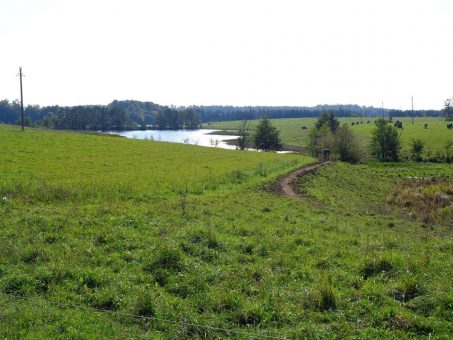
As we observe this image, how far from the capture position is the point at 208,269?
11594mm

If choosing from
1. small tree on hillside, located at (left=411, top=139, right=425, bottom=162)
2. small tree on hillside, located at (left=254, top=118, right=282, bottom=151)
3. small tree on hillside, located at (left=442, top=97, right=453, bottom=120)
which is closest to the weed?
small tree on hillside, located at (left=411, top=139, right=425, bottom=162)

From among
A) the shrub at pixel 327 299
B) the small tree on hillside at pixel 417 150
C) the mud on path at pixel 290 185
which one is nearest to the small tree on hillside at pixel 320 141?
the small tree on hillside at pixel 417 150

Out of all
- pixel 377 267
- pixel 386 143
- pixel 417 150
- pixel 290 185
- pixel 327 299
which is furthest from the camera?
pixel 386 143

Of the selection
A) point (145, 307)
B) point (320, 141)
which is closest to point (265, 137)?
point (320, 141)

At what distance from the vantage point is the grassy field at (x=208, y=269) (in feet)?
28.8

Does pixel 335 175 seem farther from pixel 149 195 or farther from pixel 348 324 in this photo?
pixel 348 324

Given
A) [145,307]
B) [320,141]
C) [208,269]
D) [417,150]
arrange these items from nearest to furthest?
[145,307] → [208,269] → [320,141] → [417,150]

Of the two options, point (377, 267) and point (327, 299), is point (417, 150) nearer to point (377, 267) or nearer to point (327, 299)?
point (377, 267)

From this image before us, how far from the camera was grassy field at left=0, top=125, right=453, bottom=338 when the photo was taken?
28.8ft

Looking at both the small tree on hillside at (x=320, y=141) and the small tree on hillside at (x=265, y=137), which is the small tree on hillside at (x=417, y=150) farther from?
the small tree on hillside at (x=265, y=137)

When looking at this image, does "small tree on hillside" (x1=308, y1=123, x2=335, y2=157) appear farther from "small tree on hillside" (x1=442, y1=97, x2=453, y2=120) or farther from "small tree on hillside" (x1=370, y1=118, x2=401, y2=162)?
"small tree on hillside" (x1=442, y1=97, x2=453, y2=120)

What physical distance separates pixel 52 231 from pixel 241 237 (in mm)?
6309

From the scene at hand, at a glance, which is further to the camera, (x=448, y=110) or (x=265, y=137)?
(x=448, y=110)

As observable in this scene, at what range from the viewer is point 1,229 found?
14391 mm
